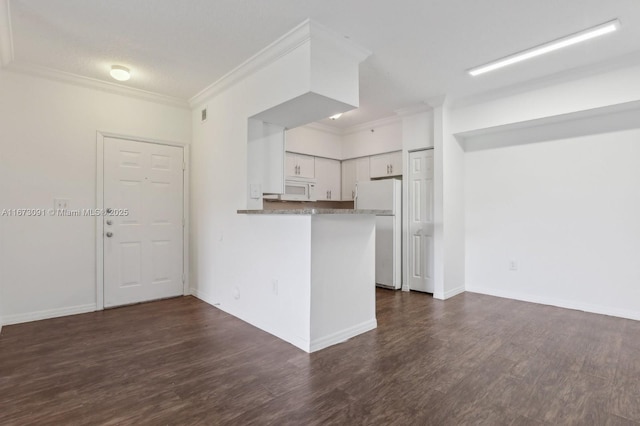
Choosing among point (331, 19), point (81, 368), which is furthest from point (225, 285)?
point (331, 19)

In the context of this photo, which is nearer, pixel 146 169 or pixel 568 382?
pixel 568 382

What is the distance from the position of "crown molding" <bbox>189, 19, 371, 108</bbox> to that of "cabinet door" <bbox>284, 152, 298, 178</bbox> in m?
1.69

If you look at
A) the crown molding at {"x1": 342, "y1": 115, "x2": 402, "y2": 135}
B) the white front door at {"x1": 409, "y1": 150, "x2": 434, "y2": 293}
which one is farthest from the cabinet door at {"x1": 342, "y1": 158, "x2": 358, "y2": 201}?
the white front door at {"x1": 409, "y1": 150, "x2": 434, "y2": 293}

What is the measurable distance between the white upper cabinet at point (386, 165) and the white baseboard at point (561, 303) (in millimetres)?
2086

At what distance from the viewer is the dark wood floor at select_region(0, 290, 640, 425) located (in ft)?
6.21

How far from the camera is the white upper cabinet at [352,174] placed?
5820 mm

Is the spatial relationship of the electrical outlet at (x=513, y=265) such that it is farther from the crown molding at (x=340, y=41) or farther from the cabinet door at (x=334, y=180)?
the crown molding at (x=340, y=41)

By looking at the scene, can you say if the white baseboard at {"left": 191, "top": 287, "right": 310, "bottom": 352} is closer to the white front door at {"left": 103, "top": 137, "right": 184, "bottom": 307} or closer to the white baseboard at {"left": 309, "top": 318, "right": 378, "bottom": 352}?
the white baseboard at {"left": 309, "top": 318, "right": 378, "bottom": 352}

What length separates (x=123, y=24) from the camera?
2682 millimetres

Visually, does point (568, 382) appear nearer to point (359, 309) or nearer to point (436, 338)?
point (436, 338)

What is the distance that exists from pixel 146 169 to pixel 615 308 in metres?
5.74

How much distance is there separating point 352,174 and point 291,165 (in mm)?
1238

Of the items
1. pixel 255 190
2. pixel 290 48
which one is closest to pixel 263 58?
pixel 290 48

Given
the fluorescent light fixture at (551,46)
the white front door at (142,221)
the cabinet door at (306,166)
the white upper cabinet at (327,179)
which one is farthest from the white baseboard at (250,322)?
the fluorescent light fixture at (551,46)
